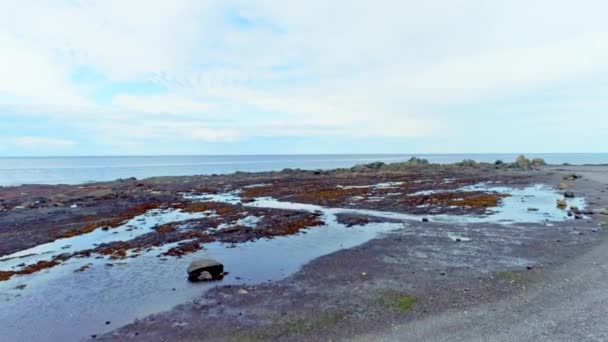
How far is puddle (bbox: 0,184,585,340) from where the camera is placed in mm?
10547

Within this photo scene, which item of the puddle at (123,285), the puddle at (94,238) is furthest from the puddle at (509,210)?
the puddle at (94,238)

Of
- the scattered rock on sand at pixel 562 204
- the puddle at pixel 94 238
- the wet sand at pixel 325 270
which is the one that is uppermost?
the scattered rock on sand at pixel 562 204

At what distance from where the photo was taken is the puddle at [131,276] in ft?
34.6

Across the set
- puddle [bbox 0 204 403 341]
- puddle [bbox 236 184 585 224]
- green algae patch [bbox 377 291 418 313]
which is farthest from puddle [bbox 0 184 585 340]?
green algae patch [bbox 377 291 418 313]

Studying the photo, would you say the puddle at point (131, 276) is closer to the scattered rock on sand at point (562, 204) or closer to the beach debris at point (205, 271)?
the beach debris at point (205, 271)

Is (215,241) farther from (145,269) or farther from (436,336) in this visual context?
(436,336)

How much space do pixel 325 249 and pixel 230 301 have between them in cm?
695

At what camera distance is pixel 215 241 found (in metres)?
19.6

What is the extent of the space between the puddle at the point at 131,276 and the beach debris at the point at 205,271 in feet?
1.26

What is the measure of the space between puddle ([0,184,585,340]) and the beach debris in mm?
384

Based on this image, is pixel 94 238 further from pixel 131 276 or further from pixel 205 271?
pixel 205 271

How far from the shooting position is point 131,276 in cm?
1415

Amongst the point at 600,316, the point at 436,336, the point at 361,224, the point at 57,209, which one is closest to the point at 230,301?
the point at 436,336

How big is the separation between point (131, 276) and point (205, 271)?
306 cm
